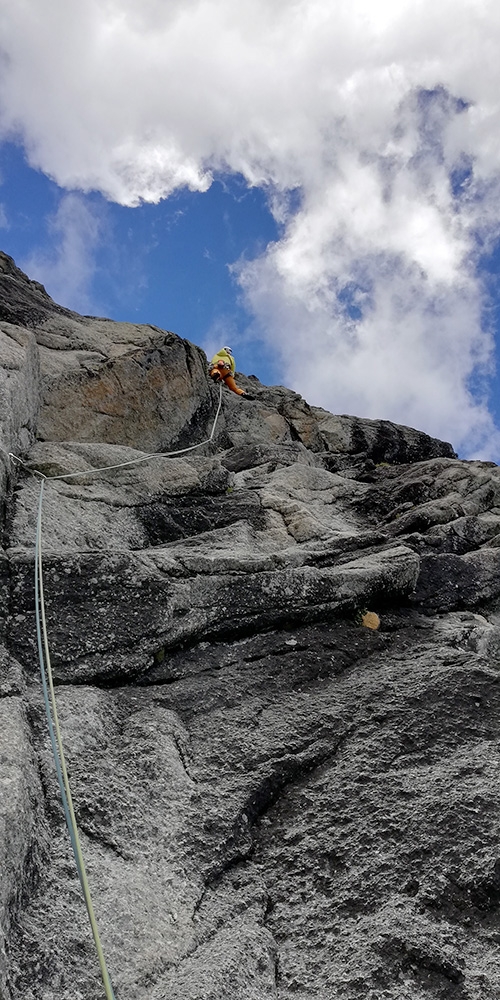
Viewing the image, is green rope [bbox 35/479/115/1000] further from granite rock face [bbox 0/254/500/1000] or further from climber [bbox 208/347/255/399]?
climber [bbox 208/347/255/399]

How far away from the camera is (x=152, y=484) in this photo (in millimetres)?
11914

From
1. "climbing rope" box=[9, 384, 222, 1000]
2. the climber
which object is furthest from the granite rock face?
the climber

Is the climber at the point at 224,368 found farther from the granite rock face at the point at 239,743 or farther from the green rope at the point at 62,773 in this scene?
the green rope at the point at 62,773

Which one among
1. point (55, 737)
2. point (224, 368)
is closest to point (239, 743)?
point (55, 737)

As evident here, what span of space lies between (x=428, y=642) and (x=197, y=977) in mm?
5135

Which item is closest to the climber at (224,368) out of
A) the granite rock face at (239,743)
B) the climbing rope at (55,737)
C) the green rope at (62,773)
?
the granite rock face at (239,743)

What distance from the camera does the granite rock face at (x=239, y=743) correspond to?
4.51 metres

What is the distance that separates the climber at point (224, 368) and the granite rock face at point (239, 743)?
870 centimetres

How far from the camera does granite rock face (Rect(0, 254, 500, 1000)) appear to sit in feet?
14.8

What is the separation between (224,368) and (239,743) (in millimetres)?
15965

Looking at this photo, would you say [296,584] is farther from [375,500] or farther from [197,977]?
[375,500]

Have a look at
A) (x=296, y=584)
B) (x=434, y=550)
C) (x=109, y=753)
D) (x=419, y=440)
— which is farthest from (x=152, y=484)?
(x=419, y=440)

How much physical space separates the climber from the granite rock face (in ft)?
28.6

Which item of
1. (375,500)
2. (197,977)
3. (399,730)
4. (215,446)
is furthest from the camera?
(215,446)
